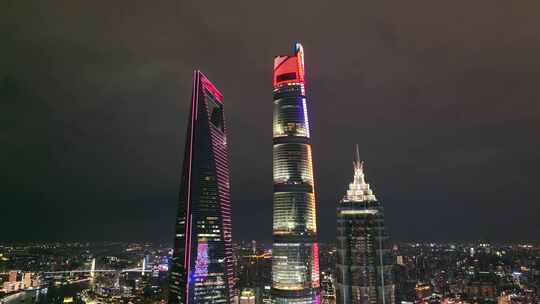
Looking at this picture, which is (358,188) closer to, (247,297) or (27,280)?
(247,297)

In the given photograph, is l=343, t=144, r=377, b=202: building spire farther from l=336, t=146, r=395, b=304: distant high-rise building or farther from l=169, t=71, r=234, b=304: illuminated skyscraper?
l=169, t=71, r=234, b=304: illuminated skyscraper

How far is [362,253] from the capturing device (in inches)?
1996

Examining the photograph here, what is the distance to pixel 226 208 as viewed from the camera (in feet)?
179

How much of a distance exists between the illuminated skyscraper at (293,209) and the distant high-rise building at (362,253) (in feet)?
53.0

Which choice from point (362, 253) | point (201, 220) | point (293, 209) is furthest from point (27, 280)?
point (362, 253)

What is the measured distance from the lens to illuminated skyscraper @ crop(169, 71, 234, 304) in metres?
47.1

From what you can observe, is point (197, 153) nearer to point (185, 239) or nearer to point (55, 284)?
point (185, 239)

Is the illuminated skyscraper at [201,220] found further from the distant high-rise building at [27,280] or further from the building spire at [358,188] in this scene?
the distant high-rise building at [27,280]

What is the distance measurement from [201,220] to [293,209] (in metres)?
24.1

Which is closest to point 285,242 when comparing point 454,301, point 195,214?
point 195,214

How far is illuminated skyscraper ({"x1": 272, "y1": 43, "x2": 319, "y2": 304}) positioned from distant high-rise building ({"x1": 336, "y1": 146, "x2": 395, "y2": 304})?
16.2 metres

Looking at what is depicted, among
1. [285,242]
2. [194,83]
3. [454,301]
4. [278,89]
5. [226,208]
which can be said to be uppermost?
[278,89]

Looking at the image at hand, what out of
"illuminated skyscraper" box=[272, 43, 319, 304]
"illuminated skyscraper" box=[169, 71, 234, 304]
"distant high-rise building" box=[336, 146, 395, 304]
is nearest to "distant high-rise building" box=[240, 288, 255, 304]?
"illuminated skyscraper" box=[272, 43, 319, 304]

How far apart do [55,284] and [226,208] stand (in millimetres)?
72832
